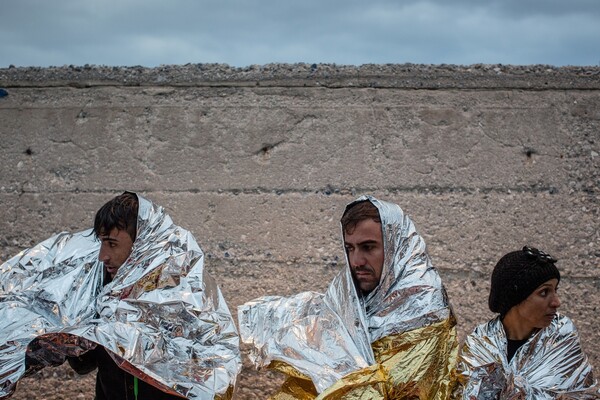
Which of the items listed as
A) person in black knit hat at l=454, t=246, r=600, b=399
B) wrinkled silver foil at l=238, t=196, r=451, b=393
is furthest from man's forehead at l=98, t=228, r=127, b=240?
person in black knit hat at l=454, t=246, r=600, b=399

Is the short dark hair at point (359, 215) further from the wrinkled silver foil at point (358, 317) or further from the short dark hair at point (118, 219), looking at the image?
the short dark hair at point (118, 219)

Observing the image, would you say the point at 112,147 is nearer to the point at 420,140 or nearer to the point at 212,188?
the point at 212,188

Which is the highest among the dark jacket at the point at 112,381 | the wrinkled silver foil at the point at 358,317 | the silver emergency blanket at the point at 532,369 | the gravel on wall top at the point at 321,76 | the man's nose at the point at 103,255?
Result: the gravel on wall top at the point at 321,76

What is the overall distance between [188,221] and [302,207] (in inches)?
25.1

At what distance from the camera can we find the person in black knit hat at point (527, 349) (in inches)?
108

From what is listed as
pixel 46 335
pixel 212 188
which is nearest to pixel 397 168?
pixel 212 188

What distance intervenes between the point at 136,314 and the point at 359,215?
0.92 meters

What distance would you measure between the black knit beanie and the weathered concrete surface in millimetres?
1133

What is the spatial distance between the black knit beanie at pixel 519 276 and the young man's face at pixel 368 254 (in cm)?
45

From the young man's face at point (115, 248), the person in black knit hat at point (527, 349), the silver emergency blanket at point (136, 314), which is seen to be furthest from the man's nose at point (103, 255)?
the person in black knit hat at point (527, 349)

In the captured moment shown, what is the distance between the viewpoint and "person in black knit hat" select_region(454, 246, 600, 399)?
2744 millimetres

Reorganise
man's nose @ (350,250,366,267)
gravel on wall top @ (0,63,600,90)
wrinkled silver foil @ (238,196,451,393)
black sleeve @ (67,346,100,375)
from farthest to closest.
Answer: gravel on wall top @ (0,63,600,90)
black sleeve @ (67,346,100,375)
man's nose @ (350,250,366,267)
wrinkled silver foil @ (238,196,451,393)

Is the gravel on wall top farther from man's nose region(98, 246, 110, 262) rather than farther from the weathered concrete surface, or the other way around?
man's nose region(98, 246, 110, 262)

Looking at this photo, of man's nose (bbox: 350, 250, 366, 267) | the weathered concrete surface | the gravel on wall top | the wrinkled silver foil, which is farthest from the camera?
the gravel on wall top
